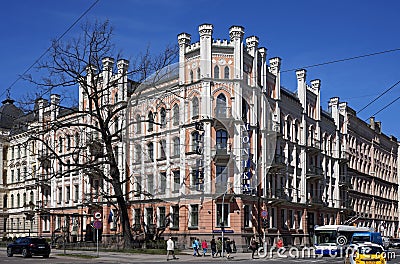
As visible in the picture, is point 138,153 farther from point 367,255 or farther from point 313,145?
point 313,145

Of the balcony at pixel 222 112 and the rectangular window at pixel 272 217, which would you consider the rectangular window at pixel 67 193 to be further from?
the balcony at pixel 222 112

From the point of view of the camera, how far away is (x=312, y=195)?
71.9 m

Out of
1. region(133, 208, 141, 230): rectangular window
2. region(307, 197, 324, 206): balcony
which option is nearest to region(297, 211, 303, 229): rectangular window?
region(307, 197, 324, 206): balcony

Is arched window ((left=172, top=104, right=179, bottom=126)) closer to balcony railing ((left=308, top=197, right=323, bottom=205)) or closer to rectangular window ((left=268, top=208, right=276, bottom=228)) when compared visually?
rectangular window ((left=268, top=208, right=276, bottom=228))

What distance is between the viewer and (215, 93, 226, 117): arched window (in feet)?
173

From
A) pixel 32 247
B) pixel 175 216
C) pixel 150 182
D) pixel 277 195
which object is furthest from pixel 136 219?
pixel 150 182

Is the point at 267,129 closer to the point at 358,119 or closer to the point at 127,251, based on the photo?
the point at 127,251

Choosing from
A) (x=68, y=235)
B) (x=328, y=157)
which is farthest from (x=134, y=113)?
(x=328, y=157)

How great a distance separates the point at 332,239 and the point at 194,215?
12.5 m

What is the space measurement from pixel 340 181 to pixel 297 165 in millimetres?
14803

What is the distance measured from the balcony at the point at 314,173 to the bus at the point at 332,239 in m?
16.6

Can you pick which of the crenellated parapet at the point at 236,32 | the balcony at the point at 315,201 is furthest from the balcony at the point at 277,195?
the crenellated parapet at the point at 236,32

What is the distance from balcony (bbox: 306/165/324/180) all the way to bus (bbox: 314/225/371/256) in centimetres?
1656

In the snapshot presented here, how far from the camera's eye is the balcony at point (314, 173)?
7075 centimetres
